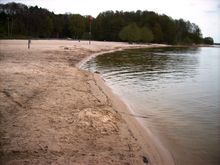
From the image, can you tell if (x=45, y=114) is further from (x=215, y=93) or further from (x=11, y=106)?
(x=215, y=93)

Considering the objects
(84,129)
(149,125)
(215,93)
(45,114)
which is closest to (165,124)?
(149,125)

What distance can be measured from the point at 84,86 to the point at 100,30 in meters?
127

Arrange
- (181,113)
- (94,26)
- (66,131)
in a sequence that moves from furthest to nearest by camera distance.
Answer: (94,26) → (181,113) → (66,131)

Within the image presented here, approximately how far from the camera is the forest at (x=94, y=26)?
11088cm

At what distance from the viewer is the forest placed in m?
111

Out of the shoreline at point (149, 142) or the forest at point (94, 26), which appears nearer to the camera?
the shoreline at point (149, 142)

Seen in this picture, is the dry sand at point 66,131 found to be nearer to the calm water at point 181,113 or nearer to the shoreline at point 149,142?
the shoreline at point 149,142

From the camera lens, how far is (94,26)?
459 ft

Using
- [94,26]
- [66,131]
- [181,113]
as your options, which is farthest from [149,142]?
[94,26]

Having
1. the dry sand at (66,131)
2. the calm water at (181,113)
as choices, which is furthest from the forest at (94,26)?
the dry sand at (66,131)

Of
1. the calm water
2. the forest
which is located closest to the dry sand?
the calm water

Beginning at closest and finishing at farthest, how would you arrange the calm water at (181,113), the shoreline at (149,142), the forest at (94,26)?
1. the shoreline at (149,142)
2. the calm water at (181,113)
3. the forest at (94,26)

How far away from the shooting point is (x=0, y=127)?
7.35 m

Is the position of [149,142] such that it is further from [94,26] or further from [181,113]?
[94,26]
